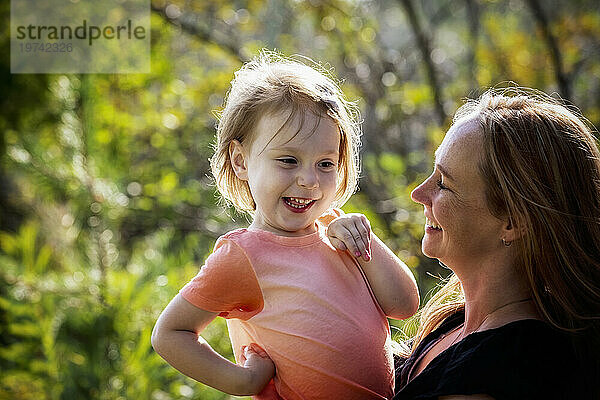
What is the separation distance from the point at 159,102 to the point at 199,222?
89cm

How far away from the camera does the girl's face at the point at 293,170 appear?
5.06ft

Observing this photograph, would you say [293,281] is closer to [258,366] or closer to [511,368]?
[258,366]

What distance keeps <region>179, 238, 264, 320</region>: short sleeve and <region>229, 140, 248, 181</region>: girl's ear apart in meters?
→ 0.20

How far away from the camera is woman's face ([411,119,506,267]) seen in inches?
58.5

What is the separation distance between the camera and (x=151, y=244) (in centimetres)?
427

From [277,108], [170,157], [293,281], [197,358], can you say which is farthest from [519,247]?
[170,157]

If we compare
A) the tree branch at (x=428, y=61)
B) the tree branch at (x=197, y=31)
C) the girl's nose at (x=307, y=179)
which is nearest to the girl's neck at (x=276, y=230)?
the girl's nose at (x=307, y=179)

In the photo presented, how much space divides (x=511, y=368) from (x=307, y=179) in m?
0.51

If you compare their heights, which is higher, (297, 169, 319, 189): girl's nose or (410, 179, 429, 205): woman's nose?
(297, 169, 319, 189): girl's nose

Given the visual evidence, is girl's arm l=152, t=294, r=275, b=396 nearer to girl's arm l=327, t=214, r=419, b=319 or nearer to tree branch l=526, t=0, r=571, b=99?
girl's arm l=327, t=214, r=419, b=319

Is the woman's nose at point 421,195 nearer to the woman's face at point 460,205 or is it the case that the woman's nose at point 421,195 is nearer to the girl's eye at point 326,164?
the woman's face at point 460,205

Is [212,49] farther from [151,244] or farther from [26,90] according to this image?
[26,90]


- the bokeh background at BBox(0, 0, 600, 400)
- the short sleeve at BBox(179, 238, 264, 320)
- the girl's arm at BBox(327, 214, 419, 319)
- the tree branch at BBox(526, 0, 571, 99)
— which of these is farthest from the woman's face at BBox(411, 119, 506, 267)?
the tree branch at BBox(526, 0, 571, 99)

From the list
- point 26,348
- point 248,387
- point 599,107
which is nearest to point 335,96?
point 248,387
